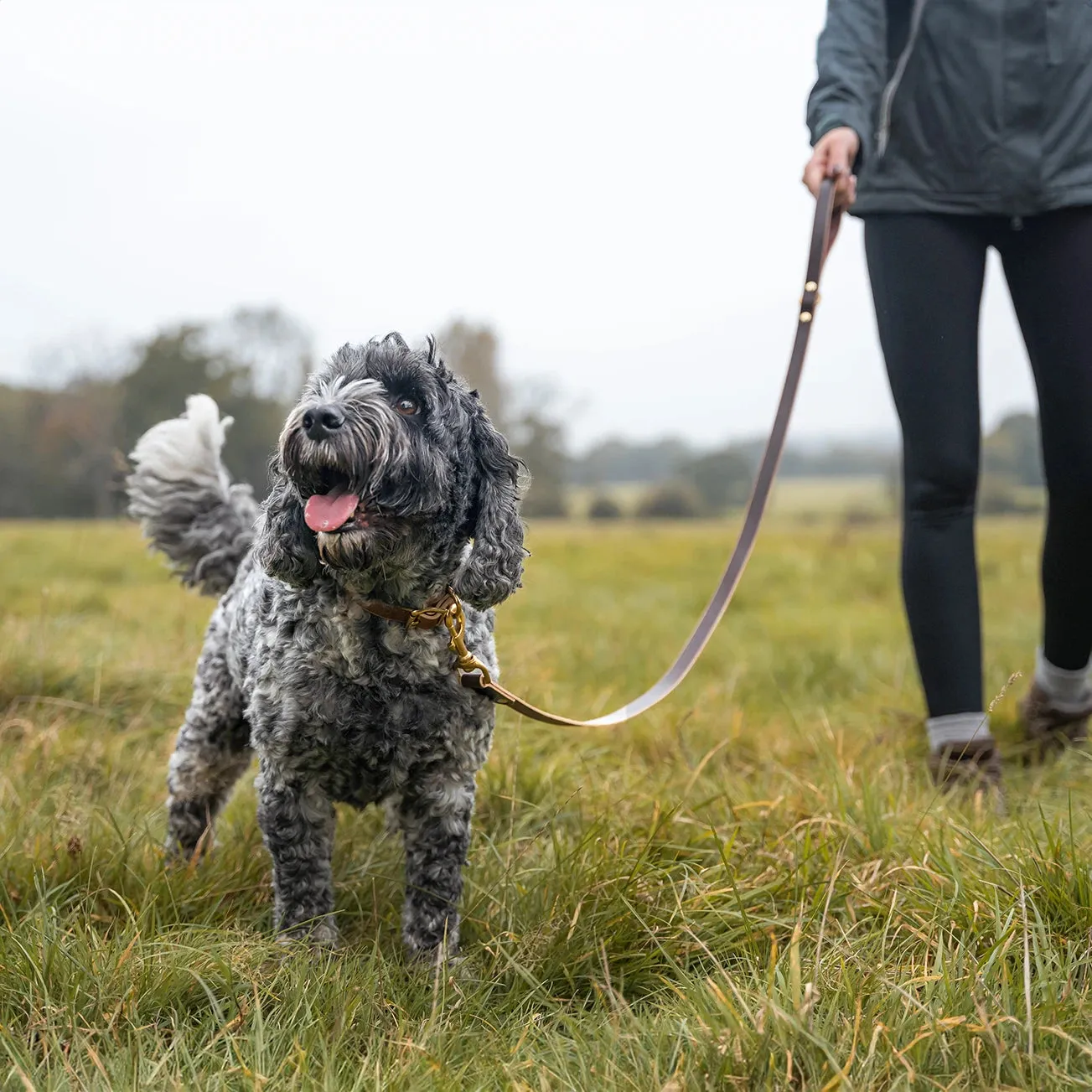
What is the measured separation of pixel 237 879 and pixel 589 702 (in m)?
2.09

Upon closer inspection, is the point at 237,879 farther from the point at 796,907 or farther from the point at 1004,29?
the point at 1004,29

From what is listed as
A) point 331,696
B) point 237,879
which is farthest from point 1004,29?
point 237,879

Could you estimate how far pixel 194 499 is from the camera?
3.45m

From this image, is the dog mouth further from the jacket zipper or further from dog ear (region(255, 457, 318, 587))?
the jacket zipper

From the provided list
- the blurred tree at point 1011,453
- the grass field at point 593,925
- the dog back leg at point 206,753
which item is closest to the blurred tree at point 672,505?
the blurred tree at point 1011,453

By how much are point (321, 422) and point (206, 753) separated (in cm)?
124

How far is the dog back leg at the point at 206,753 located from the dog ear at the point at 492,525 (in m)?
0.91

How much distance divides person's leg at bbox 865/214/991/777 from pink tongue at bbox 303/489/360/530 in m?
1.88

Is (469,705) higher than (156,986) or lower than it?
higher

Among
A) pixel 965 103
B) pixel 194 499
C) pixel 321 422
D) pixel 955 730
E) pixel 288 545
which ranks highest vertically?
pixel 965 103

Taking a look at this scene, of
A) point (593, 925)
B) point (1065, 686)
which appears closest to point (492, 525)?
point (593, 925)

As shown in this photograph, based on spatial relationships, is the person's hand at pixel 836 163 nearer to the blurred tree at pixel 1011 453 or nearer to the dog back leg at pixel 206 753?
the dog back leg at pixel 206 753

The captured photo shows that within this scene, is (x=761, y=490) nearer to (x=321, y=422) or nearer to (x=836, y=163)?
(x=836, y=163)

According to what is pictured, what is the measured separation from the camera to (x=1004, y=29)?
10.4 feet
